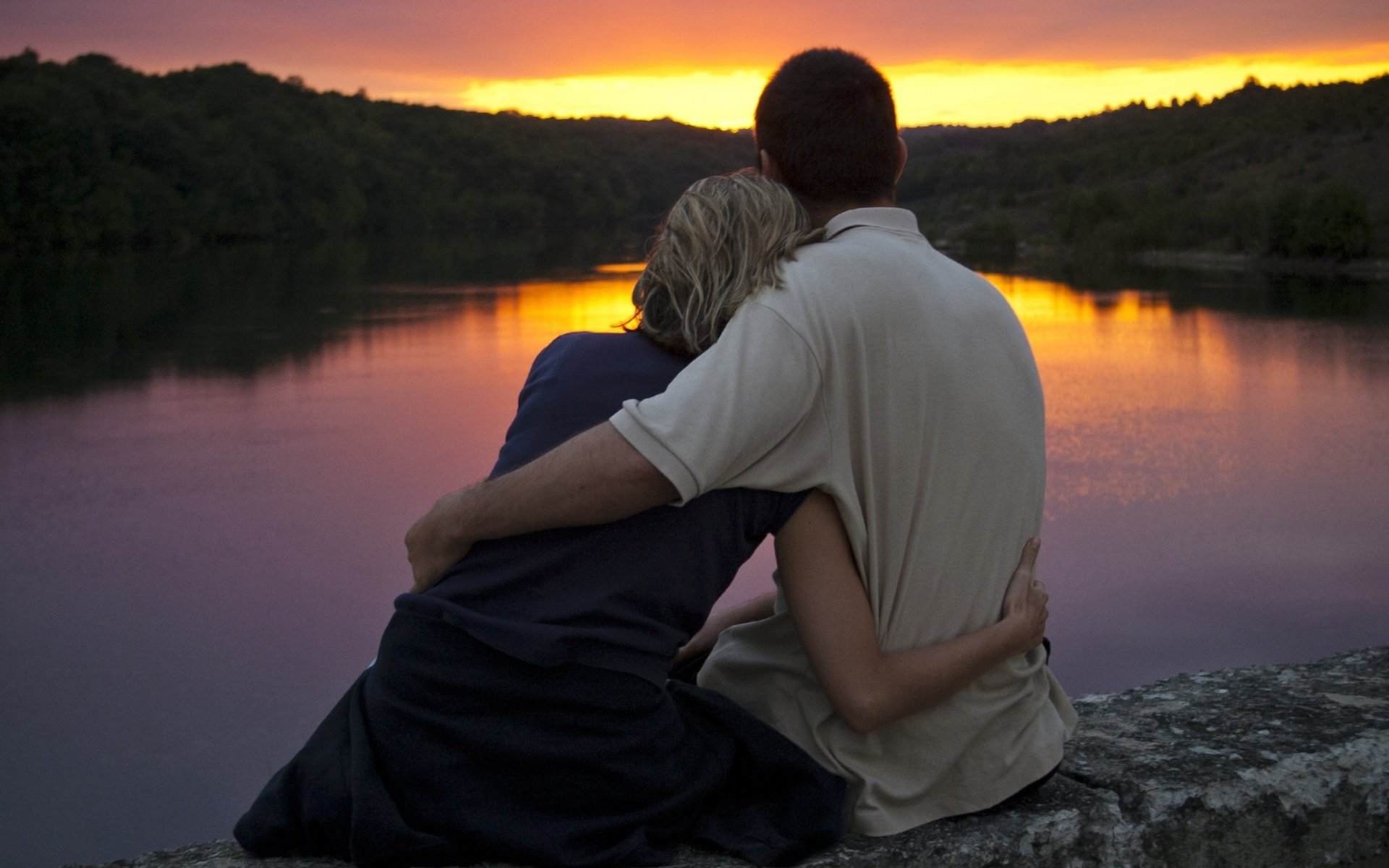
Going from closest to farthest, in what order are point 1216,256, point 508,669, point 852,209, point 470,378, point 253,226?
1. point 508,669
2. point 852,209
3. point 470,378
4. point 1216,256
5. point 253,226

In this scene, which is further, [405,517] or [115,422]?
[115,422]

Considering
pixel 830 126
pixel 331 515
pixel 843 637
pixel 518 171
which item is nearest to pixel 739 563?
pixel 843 637

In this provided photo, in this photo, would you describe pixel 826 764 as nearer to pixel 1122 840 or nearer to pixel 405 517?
pixel 1122 840

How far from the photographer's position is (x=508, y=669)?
112 centimetres

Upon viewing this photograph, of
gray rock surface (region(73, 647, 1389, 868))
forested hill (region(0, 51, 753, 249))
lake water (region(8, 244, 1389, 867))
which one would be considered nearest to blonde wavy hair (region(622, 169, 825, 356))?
gray rock surface (region(73, 647, 1389, 868))

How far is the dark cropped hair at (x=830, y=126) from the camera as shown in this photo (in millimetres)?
1189

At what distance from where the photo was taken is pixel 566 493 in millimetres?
1082

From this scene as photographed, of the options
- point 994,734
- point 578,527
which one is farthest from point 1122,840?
point 578,527

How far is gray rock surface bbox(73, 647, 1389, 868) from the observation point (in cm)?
124

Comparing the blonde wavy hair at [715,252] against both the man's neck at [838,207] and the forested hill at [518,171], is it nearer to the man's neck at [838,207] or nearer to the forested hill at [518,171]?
the man's neck at [838,207]

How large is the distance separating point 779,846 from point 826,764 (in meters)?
0.11

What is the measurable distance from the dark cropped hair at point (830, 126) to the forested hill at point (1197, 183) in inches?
856

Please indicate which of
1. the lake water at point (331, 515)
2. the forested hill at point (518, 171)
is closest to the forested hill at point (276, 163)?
the forested hill at point (518, 171)

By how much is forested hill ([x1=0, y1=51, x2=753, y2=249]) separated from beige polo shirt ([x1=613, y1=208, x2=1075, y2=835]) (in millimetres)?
32929
